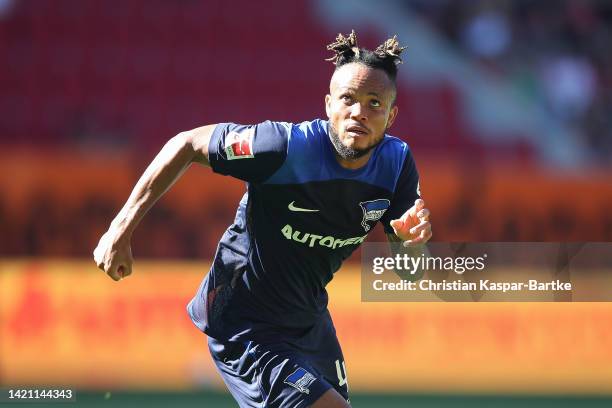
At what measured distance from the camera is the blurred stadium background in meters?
7.50

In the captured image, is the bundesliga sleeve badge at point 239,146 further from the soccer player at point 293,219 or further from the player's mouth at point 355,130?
the player's mouth at point 355,130

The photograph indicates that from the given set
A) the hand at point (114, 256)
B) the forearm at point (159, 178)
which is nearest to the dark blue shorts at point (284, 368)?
the hand at point (114, 256)

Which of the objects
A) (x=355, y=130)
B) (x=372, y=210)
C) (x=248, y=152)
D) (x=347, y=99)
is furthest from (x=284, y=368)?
(x=347, y=99)

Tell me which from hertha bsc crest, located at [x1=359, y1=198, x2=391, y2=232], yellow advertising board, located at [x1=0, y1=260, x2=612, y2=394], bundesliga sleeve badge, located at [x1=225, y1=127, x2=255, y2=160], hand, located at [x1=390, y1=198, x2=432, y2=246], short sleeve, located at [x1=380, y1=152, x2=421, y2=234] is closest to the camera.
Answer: hand, located at [x1=390, y1=198, x2=432, y2=246]

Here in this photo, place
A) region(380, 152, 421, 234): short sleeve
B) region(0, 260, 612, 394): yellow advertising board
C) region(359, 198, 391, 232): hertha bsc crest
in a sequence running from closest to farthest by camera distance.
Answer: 1. region(359, 198, 391, 232): hertha bsc crest
2. region(380, 152, 421, 234): short sleeve
3. region(0, 260, 612, 394): yellow advertising board

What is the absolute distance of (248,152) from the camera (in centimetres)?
361

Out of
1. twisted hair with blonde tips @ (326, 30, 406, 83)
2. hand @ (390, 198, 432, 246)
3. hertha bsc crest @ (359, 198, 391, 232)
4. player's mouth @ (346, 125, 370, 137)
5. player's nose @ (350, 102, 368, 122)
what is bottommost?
hand @ (390, 198, 432, 246)

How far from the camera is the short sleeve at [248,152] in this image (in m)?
Answer: 3.61

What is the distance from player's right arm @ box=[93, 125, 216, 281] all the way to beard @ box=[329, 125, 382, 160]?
476 mm

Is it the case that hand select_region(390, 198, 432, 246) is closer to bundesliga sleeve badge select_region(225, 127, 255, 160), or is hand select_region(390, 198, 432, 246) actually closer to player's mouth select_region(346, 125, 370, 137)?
player's mouth select_region(346, 125, 370, 137)

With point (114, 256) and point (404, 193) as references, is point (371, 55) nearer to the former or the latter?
point (404, 193)

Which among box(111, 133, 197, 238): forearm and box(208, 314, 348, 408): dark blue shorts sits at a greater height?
box(111, 133, 197, 238): forearm

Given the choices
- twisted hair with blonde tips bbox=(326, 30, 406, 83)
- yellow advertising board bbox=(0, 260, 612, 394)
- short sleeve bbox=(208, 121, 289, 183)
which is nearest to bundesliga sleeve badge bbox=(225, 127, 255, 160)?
short sleeve bbox=(208, 121, 289, 183)

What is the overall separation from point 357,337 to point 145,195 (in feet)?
13.8
